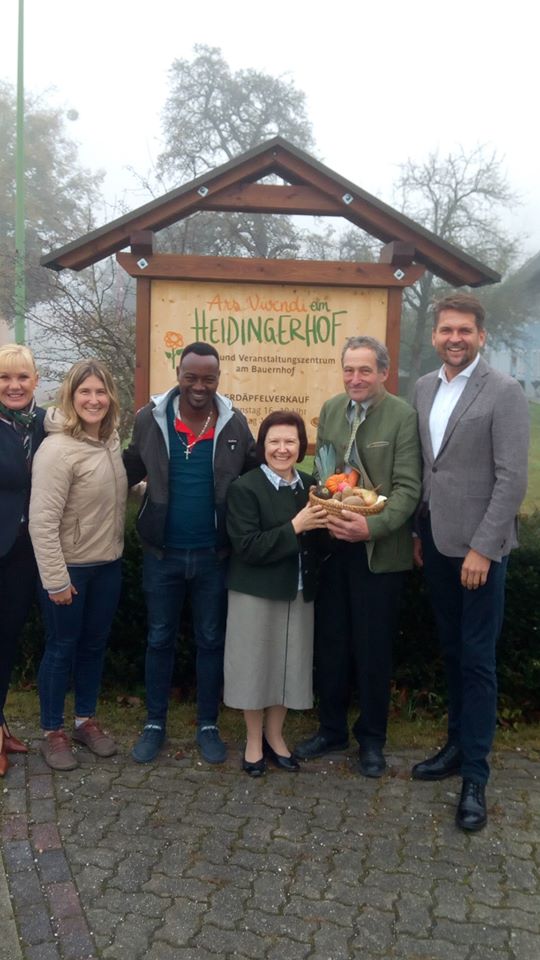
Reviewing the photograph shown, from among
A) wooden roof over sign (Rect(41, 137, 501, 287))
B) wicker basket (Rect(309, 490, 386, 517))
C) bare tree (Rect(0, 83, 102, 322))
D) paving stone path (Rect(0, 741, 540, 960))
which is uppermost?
bare tree (Rect(0, 83, 102, 322))

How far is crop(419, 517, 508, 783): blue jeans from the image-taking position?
11.2 feet

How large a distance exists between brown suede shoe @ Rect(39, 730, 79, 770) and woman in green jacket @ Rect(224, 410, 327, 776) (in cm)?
81

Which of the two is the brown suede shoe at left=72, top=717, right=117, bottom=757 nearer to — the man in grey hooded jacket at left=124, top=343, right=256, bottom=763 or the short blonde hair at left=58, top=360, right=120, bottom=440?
the man in grey hooded jacket at left=124, top=343, right=256, bottom=763

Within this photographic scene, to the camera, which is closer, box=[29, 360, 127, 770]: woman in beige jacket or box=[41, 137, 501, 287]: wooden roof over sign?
box=[29, 360, 127, 770]: woman in beige jacket

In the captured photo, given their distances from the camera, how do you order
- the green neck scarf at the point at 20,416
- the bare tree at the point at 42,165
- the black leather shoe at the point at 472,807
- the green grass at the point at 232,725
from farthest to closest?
1. the bare tree at the point at 42,165
2. the green grass at the point at 232,725
3. the green neck scarf at the point at 20,416
4. the black leather shoe at the point at 472,807

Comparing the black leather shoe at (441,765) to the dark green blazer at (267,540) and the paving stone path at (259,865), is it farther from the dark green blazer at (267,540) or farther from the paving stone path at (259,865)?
the dark green blazer at (267,540)

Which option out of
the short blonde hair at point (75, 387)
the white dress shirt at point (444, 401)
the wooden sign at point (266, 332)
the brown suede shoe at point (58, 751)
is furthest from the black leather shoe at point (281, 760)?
the wooden sign at point (266, 332)

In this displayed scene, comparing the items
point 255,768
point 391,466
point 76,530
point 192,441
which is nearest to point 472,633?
point 391,466

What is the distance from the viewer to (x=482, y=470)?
10.9ft

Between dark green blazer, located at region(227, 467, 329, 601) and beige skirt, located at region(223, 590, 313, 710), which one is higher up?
dark green blazer, located at region(227, 467, 329, 601)

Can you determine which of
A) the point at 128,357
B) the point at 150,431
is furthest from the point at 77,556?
the point at 128,357

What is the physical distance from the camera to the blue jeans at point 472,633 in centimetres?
343

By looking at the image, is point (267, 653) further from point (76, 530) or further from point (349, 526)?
point (76, 530)

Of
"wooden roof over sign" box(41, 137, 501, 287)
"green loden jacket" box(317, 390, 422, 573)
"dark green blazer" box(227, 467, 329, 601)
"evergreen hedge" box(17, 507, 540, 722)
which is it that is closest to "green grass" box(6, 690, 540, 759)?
"evergreen hedge" box(17, 507, 540, 722)
